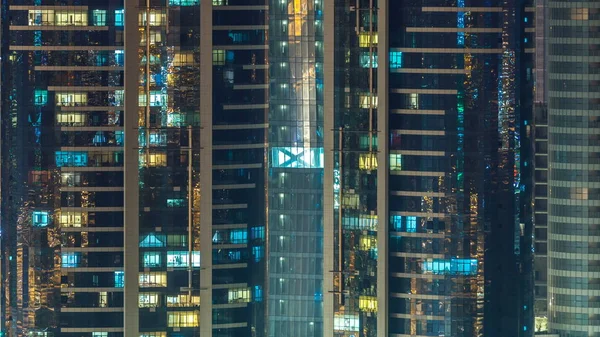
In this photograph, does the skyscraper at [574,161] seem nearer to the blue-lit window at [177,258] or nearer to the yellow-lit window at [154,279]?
the blue-lit window at [177,258]

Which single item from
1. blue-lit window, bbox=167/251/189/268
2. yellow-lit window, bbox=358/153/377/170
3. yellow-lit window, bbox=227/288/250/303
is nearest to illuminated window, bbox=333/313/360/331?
yellow-lit window, bbox=227/288/250/303

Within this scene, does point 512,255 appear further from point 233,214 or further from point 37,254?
point 37,254

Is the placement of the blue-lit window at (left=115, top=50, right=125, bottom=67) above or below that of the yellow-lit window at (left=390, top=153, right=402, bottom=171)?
above

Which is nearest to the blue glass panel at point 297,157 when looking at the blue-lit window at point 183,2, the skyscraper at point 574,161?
the blue-lit window at point 183,2

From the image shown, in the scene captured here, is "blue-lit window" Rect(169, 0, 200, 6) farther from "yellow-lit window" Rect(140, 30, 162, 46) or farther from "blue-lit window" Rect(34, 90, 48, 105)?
"blue-lit window" Rect(34, 90, 48, 105)

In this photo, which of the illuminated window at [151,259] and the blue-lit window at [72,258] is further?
the blue-lit window at [72,258]

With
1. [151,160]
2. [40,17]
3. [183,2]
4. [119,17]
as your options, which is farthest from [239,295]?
[40,17]
